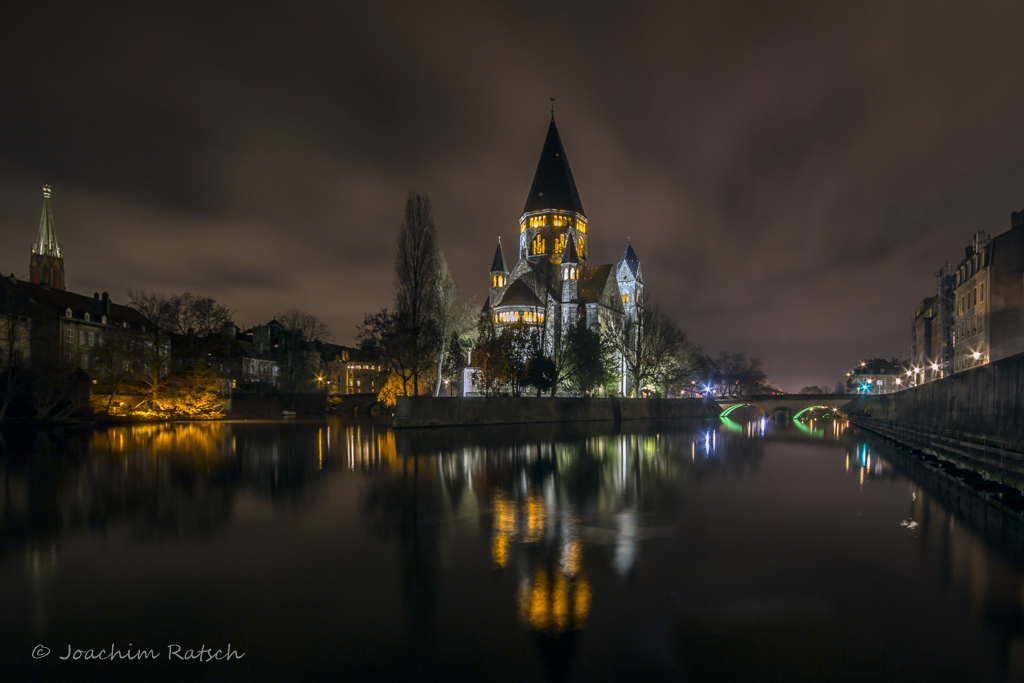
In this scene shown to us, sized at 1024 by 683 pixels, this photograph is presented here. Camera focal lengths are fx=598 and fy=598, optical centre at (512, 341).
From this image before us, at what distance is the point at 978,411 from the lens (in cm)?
1905

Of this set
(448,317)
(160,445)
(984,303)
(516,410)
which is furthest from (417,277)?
(984,303)

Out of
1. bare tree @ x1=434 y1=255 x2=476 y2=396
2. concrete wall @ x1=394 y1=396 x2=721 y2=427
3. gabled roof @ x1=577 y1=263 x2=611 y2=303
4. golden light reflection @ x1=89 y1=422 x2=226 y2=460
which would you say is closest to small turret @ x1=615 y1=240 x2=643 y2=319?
gabled roof @ x1=577 y1=263 x2=611 y2=303

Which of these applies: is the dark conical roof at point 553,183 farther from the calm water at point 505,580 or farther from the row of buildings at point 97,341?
the calm water at point 505,580

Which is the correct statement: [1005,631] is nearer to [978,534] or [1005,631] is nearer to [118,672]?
[978,534]

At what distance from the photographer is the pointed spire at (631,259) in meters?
96.7

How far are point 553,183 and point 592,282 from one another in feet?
52.1

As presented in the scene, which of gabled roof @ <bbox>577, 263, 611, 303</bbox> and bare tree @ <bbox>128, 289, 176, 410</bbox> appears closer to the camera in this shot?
bare tree @ <bbox>128, 289, 176, 410</bbox>

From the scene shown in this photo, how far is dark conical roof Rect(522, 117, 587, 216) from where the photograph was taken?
8912cm

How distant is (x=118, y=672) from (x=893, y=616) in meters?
7.72

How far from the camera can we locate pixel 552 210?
88.9 meters

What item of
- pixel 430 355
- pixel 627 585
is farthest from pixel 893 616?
pixel 430 355

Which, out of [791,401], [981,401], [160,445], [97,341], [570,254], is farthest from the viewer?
[570,254]

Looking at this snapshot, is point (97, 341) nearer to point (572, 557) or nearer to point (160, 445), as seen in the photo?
point (160, 445)

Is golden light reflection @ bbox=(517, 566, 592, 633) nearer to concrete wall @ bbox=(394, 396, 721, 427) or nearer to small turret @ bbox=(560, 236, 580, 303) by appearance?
concrete wall @ bbox=(394, 396, 721, 427)
